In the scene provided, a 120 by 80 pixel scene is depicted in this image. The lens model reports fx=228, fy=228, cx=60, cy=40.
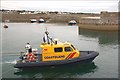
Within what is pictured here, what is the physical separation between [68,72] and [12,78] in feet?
13.2

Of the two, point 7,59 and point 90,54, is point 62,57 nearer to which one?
point 90,54

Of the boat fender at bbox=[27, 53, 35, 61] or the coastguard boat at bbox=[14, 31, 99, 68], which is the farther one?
the boat fender at bbox=[27, 53, 35, 61]

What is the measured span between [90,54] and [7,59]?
683cm

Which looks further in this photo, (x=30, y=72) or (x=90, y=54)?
(x=90, y=54)

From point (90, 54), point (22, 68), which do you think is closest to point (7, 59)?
point (22, 68)

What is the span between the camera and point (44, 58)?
16.9m

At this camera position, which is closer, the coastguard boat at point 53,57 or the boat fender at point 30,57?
the coastguard boat at point 53,57

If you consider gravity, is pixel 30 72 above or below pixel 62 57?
below

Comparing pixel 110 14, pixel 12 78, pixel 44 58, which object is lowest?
pixel 12 78

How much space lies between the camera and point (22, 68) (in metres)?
16.8

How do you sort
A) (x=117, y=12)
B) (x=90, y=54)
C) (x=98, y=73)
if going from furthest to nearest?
(x=117, y=12), (x=90, y=54), (x=98, y=73)

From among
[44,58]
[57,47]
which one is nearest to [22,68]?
[44,58]

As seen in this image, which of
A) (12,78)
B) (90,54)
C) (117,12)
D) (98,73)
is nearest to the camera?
(12,78)

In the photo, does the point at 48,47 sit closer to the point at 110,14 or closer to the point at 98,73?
the point at 98,73
